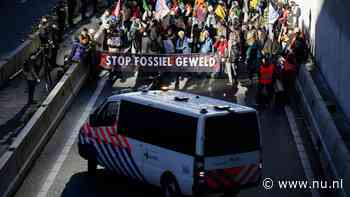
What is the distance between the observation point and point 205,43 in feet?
101

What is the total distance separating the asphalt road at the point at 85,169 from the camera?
68.3 ft

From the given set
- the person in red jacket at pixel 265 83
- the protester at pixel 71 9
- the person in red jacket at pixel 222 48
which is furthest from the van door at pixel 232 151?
the protester at pixel 71 9

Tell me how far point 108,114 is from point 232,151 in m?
3.69

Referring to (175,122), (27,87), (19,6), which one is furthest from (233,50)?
(19,6)

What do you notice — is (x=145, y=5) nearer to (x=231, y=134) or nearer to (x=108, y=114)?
(x=108, y=114)

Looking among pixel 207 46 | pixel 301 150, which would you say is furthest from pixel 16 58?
pixel 301 150

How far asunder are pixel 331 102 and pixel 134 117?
8.89m

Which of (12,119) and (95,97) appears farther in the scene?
(95,97)

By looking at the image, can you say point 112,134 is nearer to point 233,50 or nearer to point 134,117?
point 134,117

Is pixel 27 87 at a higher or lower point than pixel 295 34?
lower

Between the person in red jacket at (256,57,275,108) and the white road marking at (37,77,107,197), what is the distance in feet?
16.8

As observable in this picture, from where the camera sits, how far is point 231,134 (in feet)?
62.2

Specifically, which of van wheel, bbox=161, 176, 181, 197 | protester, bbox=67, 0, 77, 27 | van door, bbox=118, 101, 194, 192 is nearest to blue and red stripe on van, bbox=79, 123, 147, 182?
van door, bbox=118, 101, 194, 192

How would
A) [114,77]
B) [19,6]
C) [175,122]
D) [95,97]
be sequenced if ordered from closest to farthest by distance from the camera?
[175,122]
[95,97]
[114,77]
[19,6]
